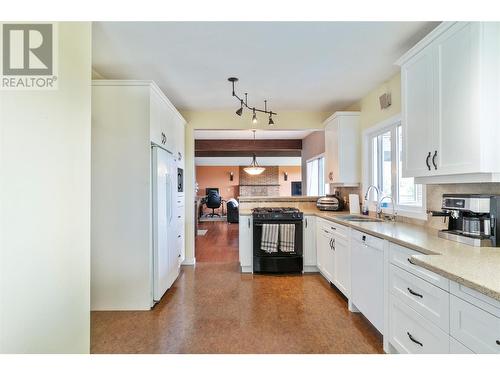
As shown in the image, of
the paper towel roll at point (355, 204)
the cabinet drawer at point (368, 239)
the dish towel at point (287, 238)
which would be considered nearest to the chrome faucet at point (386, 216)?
the paper towel roll at point (355, 204)

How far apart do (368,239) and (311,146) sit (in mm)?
4656

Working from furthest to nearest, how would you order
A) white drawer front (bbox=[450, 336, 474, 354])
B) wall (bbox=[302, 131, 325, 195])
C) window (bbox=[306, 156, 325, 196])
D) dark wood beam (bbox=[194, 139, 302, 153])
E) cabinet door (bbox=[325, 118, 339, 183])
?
dark wood beam (bbox=[194, 139, 302, 153]) < window (bbox=[306, 156, 325, 196]) < wall (bbox=[302, 131, 325, 195]) < cabinet door (bbox=[325, 118, 339, 183]) < white drawer front (bbox=[450, 336, 474, 354])

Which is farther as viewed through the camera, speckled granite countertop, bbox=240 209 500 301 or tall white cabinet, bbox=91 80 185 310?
tall white cabinet, bbox=91 80 185 310

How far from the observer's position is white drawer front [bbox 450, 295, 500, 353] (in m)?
1.05

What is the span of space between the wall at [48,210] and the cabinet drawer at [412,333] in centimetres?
198

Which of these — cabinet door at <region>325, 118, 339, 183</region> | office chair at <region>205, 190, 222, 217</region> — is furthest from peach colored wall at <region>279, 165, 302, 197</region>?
cabinet door at <region>325, 118, 339, 183</region>

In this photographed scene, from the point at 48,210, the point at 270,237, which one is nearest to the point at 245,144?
the point at 270,237

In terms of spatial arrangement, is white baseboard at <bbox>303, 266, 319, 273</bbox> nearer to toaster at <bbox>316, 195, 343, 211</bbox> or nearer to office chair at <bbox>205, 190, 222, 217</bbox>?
toaster at <bbox>316, 195, 343, 211</bbox>

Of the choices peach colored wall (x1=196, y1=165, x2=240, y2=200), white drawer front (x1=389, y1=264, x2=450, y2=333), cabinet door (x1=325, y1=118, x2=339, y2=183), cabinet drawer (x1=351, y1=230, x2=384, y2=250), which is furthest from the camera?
peach colored wall (x1=196, y1=165, x2=240, y2=200)

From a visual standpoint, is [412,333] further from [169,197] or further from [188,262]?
[188,262]

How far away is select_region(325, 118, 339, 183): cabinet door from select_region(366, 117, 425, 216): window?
0.46m

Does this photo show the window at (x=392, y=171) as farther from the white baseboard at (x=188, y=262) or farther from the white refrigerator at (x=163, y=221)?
the white baseboard at (x=188, y=262)

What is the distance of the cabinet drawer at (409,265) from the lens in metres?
1.38
